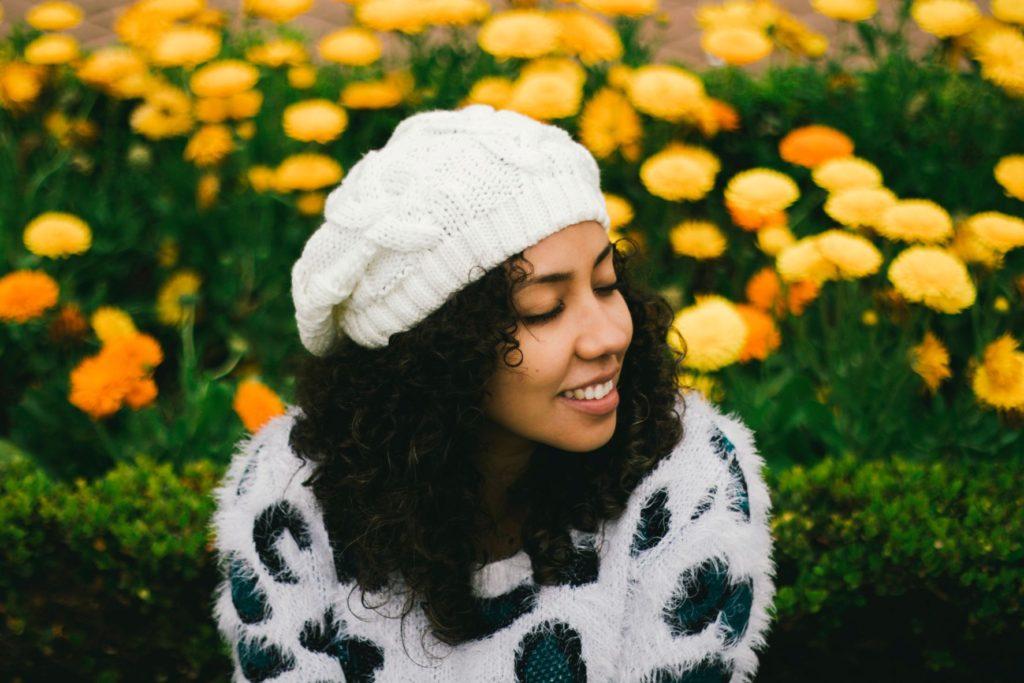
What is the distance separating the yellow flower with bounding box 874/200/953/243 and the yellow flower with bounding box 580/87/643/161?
784 mm

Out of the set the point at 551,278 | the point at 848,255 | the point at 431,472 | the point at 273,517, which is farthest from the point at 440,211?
the point at 848,255

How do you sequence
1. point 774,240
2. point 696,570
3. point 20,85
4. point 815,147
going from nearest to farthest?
point 696,570 → point 774,240 → point 815,147 → point 20,85

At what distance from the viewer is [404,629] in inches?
67.1

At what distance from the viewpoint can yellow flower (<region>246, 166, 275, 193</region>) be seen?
285 centimetres

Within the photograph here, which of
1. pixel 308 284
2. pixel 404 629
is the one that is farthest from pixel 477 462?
pixel 308 284

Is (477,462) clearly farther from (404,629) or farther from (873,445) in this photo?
(873,445)

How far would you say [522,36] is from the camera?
8.79ft

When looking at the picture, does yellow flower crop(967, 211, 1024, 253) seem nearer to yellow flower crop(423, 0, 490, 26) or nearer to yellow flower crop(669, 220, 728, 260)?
yellow flower crop(669, 220, 728, 260)

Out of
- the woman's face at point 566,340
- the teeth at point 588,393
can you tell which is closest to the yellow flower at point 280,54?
the woman's face at point 566,340

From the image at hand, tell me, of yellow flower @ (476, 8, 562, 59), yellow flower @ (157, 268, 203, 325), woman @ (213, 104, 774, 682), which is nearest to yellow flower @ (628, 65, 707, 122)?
yellow flower @ (476, 8, 562, 59)

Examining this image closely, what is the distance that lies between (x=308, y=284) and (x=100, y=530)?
915mm

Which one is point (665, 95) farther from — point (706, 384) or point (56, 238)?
point (56, 238)

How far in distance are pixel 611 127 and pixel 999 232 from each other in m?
1.01

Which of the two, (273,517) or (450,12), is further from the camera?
(450,12)
